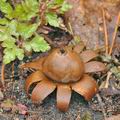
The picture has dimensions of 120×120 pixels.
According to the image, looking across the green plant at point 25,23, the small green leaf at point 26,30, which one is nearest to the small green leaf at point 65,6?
the green plant at point 25,23

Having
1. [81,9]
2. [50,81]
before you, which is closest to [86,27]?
[81,9]

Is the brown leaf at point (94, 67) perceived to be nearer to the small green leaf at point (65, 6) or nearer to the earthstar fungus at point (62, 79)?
the earthstar fungus at point (62, 79)

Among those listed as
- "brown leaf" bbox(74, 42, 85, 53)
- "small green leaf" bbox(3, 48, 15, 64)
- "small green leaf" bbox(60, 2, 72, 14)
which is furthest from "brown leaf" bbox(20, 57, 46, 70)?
"small green leaf" bbox(60, 2, 72, 14)

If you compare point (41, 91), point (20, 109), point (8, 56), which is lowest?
point (20, 109)

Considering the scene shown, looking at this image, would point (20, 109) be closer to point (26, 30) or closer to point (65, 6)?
point (26, 30)

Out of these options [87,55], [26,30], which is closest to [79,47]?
[87,55]
